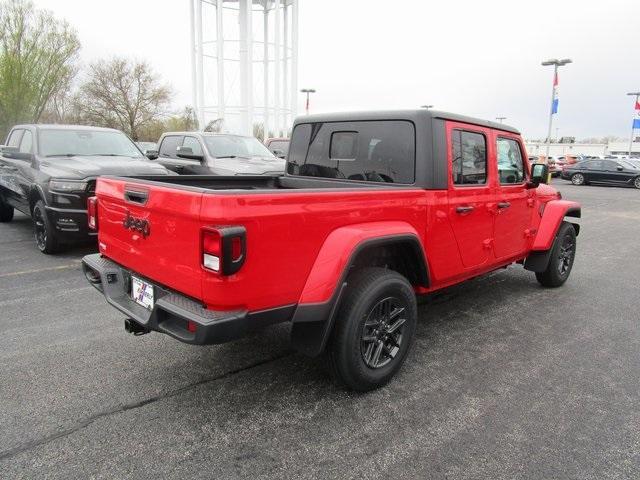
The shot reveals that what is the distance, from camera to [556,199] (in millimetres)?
5617

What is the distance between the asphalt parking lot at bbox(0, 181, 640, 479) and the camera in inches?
97.4

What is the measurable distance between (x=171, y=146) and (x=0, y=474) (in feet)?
30.9

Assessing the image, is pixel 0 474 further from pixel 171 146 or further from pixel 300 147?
pixel 171 146

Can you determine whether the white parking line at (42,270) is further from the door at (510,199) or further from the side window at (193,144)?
the door at (510,199)

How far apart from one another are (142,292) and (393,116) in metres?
2.21

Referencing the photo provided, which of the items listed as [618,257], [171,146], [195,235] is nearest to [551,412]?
[195,235]

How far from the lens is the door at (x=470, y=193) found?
12.1 feet

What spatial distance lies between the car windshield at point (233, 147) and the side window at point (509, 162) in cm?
662

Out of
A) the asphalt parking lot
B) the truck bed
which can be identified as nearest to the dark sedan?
the asphalt parking lot

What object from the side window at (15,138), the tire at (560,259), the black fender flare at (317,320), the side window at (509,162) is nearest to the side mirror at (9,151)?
the side window at (15,138)

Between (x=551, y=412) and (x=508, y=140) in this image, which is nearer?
(x=551, y=412)

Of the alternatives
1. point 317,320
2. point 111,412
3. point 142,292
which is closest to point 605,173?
point 317,320

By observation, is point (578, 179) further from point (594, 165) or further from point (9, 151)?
point (9, 151)

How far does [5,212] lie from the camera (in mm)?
9062
